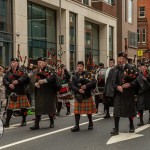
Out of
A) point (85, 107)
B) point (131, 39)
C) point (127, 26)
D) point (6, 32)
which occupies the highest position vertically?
point (127, 26)

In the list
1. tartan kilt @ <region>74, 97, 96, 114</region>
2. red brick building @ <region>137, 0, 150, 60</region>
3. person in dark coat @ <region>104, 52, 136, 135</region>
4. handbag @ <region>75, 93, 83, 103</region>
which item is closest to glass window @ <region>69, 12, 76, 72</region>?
tartan kilt @ <region>74, 97, 96, 114</region>

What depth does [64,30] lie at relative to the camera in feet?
98.6

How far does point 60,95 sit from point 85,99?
4033 millimetres

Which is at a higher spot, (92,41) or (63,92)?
(92,41)

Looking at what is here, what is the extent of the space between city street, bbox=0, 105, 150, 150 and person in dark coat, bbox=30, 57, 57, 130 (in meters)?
0.45

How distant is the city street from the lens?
8.50 metres

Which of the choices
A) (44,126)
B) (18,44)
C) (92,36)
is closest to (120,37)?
(92,36)

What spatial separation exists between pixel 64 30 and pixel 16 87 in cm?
1885

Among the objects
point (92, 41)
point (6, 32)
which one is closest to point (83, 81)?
point (6, 32)

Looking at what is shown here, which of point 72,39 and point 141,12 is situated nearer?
point 72,39

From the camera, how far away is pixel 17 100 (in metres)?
11.5

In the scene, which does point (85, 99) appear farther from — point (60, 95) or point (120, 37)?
point (120, 37)

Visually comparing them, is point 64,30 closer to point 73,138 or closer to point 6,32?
point 6,32

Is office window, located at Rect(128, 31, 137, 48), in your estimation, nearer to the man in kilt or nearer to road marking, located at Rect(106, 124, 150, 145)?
the man in kilt
